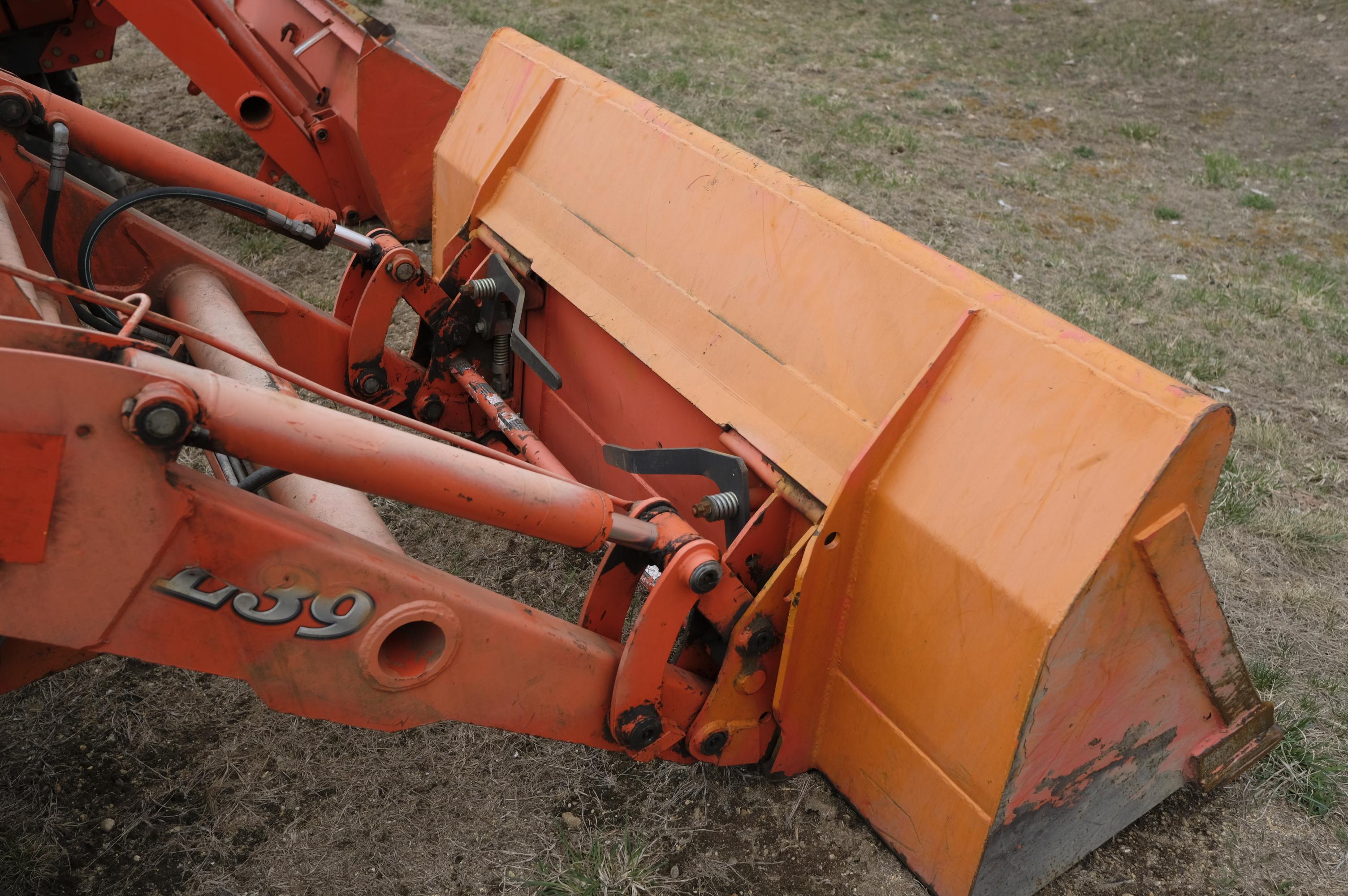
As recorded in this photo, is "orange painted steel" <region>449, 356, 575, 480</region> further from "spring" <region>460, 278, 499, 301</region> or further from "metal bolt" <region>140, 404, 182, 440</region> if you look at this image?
"metal bolt" <region>140, 404, 182, 440</region>

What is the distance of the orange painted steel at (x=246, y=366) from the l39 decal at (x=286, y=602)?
27cm

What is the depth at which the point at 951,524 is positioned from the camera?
2.02 meters

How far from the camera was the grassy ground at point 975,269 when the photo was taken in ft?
8.41

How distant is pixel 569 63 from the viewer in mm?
3439

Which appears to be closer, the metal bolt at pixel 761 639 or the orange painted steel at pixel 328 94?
the metal bolt at pixel 761 639

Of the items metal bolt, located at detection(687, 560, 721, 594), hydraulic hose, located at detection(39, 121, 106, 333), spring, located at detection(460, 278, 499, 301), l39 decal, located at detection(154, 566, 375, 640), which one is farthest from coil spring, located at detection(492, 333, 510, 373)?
l39 decal, located at detection(154, 566, 375, 640)

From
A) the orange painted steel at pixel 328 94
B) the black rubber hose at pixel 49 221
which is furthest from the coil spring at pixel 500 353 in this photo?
the orange painted steel at pixel 328 94

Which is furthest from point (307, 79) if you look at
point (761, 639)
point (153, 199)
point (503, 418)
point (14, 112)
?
point (761, 639)

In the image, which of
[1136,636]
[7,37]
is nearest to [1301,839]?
[1136,636]

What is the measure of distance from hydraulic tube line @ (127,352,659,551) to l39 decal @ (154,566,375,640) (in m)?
0.20

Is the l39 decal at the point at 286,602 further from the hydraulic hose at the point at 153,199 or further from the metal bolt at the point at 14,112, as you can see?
the metal bolt at the point at 14,112

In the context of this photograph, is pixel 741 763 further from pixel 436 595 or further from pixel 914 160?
pixel 914 160

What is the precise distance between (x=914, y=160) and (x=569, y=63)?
14.4ft

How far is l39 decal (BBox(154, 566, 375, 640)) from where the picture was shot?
166 centimetres
